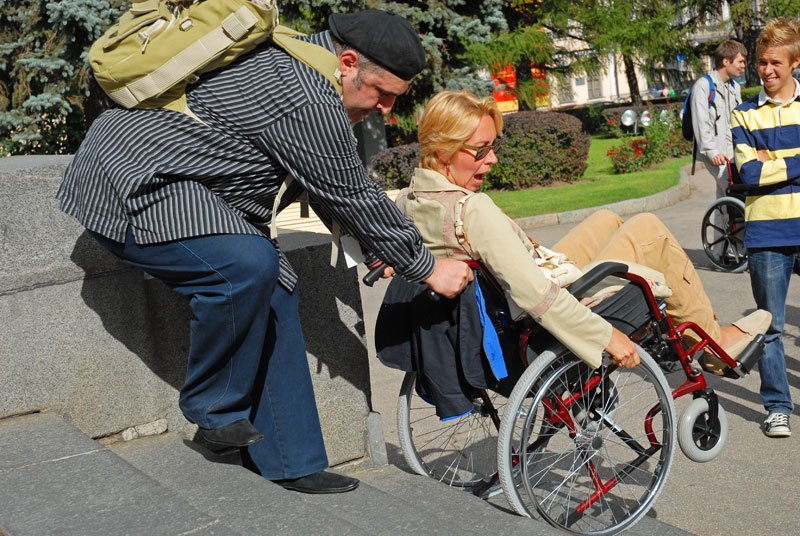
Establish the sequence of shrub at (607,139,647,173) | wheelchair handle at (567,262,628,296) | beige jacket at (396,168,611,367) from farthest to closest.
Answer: shrub at (607,139,647,173), wheelchair handle at (567,262,628,296), beige jacket at (396,168,611,367)

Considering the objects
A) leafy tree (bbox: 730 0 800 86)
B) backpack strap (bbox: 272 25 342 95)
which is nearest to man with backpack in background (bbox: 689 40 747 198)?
backpack strap (bbox: 272 25 342 95)

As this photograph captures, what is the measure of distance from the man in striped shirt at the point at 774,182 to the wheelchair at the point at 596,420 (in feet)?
2.81

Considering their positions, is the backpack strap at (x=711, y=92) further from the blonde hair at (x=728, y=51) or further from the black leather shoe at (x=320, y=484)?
the black leather shoe at (x=320, y=484)

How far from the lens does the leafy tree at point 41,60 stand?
13539 mm

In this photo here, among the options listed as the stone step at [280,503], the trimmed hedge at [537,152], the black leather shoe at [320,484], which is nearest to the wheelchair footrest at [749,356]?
the stone step at [280,503]

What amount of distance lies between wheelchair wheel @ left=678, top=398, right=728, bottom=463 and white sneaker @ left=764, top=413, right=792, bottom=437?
111cm

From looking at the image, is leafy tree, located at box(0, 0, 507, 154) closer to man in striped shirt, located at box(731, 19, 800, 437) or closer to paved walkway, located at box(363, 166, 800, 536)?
paved walkway, located at box(363, 166, 800, 536)

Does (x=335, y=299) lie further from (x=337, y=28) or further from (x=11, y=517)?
(x=11, y=517)

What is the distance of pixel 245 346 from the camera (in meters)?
3.10

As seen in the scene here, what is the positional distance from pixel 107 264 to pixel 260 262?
3.04 ft

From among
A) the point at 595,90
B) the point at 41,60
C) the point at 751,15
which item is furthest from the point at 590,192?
the point at 595,90

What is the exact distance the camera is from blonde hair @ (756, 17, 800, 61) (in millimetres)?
4766

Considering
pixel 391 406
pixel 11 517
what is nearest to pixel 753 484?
pixel 391 406

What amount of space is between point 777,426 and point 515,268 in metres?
2.17
